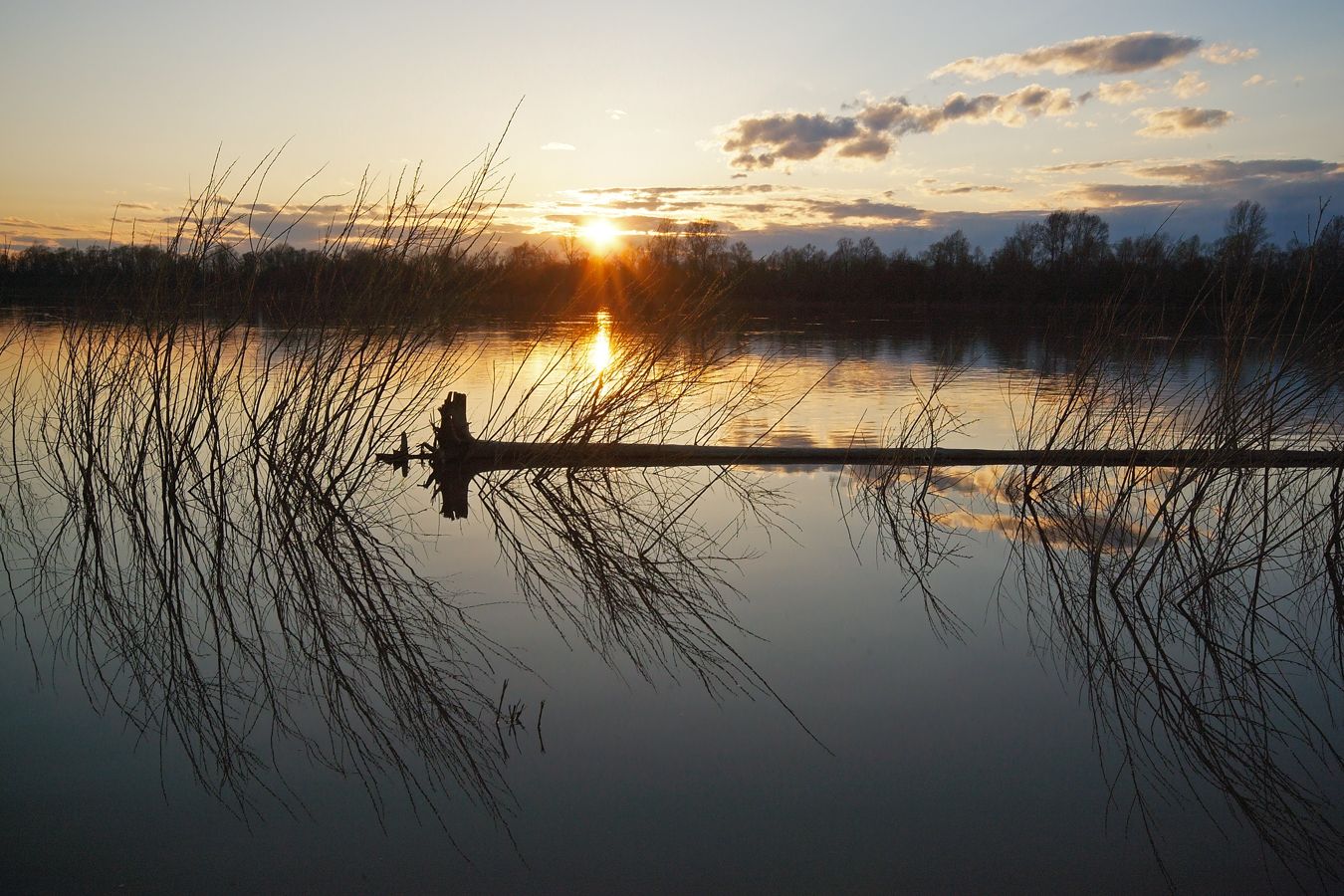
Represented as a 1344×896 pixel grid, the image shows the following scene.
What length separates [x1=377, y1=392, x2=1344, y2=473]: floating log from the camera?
19.7 feet

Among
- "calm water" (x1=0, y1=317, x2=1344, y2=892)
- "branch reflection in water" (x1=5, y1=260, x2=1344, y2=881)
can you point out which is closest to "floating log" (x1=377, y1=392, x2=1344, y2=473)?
→ "branch reflection in water" (x1=5, y1=260, x2=1344, y2=881)

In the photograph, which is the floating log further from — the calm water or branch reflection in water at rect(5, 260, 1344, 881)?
the calm water

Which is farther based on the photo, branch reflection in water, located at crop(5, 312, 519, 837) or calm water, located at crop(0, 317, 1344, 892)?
branch reflection in water, located at crop(5, 312, 519, 837)

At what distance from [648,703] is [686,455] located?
3.94 metres

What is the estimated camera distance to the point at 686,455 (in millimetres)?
6453

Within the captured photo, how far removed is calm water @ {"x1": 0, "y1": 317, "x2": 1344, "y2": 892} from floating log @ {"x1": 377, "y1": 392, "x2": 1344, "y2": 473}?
1.16 meters

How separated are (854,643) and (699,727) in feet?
2.76

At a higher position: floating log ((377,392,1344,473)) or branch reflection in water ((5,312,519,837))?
floating log ((377,392,1344,473))

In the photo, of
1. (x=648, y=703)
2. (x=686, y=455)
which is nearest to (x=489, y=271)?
(x=686, y=455)

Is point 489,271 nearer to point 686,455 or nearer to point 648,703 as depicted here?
point 686,455

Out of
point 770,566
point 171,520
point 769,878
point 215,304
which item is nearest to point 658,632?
point 770,566

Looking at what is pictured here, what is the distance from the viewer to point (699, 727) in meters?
2.41

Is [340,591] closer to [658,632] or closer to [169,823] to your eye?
[658,632]

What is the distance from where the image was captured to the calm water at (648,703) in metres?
1.85
